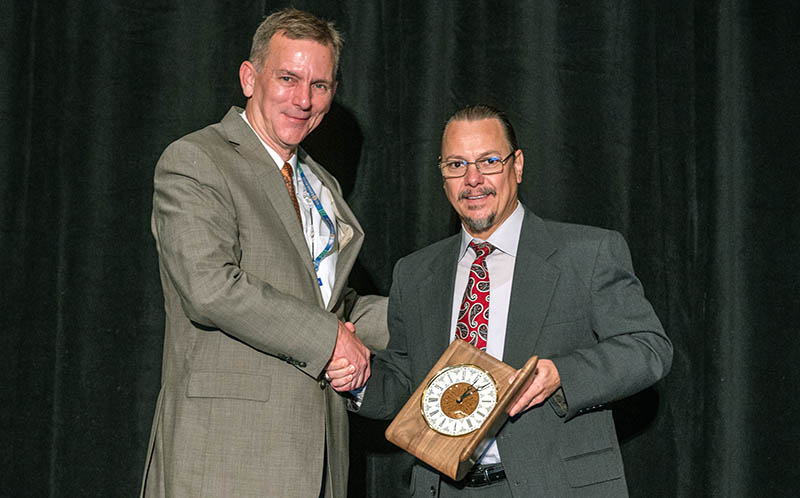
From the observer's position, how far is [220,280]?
7.40ft

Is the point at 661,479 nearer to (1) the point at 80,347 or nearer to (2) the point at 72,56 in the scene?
(1) the point at 80,347

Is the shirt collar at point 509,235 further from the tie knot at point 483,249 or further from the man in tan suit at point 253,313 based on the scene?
the man in tan suit at point 253,313

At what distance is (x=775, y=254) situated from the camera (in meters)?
3.32

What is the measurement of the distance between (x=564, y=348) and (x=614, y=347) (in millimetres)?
142

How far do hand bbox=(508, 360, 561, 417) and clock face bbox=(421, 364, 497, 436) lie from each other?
9 centimetres

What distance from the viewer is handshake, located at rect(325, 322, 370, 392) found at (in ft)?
7.66

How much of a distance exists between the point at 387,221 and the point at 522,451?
4.47ft

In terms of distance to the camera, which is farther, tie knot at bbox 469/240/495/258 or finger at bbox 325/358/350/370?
tie knot at bbox 469/240/495/258

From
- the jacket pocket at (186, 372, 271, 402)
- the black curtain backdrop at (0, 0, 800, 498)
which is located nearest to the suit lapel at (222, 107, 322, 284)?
the jacket pocket at (186, 372, 271, 402)

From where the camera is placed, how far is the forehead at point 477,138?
2561 millimetres

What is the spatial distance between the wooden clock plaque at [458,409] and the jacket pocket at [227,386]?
1.31ft

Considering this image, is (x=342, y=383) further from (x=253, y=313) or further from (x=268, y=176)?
(x=268, y=176)

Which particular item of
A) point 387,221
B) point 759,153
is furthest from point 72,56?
point 759,153

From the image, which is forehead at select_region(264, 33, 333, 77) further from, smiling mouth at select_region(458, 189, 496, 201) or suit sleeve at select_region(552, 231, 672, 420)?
suit sleeve at select_region(552, 231, 672, 420)
